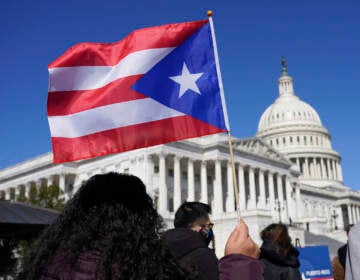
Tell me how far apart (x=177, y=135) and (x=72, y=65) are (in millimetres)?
2497

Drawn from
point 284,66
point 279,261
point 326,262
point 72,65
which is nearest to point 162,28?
point 72,65

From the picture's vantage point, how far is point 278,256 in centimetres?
685

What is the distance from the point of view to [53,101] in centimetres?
966

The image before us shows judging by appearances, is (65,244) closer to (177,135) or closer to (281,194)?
(177,135)

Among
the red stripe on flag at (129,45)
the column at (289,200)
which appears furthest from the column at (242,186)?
the red stripe on flag at (129,45)

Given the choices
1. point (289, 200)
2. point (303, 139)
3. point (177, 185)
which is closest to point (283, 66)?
point (303, 139)

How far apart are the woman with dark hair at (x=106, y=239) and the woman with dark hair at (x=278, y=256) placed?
3.63 m

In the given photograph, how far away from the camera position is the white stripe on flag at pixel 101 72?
9.62m

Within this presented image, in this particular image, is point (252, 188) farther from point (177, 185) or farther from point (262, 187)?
point (177, 185)

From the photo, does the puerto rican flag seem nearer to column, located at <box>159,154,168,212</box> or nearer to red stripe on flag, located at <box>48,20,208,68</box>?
red stripe on flag, located at <box>48,20,208,68</box>

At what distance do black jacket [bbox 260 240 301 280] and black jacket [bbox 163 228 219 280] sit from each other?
191 cm

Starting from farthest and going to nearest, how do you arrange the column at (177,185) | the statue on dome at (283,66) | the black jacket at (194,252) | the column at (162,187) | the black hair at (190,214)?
1. the statue on dome at (283,66)
2. the column at (177,185)
3. the column at (162,187)
4. the black hair at (190,214)
5. the black jacket at (194,252)

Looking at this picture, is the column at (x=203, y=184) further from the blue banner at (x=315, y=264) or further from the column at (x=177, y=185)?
the blue banner at (x=315, y=264)

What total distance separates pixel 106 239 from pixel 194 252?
Result: 6.39ft
